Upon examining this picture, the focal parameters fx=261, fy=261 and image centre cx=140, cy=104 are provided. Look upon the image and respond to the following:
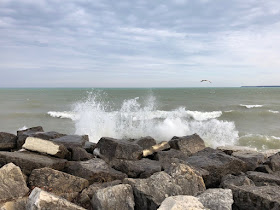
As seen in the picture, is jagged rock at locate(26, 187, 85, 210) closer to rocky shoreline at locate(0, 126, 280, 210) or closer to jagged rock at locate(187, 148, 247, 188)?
rocky shoreline at locate(0, 126, 280, 210)

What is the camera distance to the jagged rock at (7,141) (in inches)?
245

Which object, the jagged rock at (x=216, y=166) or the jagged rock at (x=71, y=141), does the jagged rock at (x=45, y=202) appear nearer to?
the jagged rock at (x=216, y=166)

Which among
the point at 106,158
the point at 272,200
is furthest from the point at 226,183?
the point at 106,158

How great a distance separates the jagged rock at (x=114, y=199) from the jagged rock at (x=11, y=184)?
1060 mm

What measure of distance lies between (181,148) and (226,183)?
3.11 metres

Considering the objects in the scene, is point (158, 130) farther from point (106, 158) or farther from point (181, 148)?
point (106, 158)

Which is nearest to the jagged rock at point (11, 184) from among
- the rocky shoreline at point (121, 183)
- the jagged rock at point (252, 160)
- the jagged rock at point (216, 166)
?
the rocky shoreline at point (121, 183)

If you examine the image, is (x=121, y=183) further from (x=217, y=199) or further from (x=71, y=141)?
(x=71, y=141)

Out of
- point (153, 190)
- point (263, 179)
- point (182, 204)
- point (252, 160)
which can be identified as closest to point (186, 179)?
point (153, 190)

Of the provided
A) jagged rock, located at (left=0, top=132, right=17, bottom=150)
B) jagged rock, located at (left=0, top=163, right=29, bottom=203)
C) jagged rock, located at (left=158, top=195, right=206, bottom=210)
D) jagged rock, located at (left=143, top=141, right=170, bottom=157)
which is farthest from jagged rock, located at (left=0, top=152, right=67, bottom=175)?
jagged rock, located at (left=143, top=141, right=170, bottom=157)

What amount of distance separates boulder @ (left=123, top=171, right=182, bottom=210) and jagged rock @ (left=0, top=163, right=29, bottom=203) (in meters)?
1.57

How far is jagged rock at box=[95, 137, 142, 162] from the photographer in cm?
584

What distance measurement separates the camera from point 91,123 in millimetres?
13258

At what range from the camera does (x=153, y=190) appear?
3.65 metres
